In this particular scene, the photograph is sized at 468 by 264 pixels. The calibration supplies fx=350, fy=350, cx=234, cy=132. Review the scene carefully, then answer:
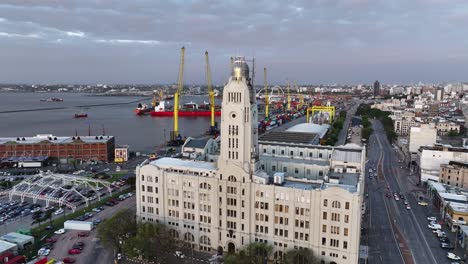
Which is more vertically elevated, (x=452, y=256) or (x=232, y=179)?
(x=232, y=179)

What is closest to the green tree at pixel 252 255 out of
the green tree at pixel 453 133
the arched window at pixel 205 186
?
the arched window at pixel 205 186

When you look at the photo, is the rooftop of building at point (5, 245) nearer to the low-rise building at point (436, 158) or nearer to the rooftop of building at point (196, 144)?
the rooftop of building at point (196, 144)

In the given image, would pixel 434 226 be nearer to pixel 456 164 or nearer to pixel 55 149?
pixel 456 164

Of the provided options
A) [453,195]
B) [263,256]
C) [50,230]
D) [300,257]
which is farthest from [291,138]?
[50,230]

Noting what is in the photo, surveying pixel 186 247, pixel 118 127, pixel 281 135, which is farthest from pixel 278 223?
pixel 118 127

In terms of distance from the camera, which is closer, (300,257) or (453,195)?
(300,257)

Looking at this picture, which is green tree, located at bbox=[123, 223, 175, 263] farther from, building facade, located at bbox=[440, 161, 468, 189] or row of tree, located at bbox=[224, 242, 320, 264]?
building facade, located at bbox=[440, 161, 468, 189]
